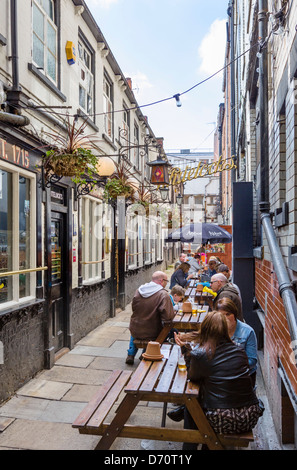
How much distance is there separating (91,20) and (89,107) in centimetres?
179

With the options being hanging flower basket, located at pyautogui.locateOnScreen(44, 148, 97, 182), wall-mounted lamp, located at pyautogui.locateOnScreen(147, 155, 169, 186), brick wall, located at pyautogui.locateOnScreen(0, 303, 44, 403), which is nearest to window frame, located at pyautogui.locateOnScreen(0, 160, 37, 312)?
brick wall, located at pyautogui.locateOnScreen(0, 303, 44, 403)

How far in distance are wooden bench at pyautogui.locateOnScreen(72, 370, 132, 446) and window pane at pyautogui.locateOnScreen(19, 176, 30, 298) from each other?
8.34ft

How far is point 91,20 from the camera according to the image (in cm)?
902

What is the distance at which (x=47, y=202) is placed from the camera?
6746 mm

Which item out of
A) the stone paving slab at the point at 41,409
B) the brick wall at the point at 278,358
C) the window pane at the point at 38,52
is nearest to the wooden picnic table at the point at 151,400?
the brick wall at the point at 278,358

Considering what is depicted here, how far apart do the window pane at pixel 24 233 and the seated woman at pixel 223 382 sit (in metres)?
3.48

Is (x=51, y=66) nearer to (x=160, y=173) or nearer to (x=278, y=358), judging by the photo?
(x=160, y=173)

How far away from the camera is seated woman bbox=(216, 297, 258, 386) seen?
414 cm

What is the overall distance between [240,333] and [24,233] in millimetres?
3532

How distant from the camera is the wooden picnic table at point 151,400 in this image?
3.37 m

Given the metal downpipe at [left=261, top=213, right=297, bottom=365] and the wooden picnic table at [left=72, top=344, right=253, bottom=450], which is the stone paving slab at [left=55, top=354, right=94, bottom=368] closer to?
the wooden picnic table at [left=72, top=344, right=253, bottom=450]

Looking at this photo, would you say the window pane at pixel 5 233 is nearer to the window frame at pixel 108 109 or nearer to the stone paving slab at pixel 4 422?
the stone paving slab at pixel 4 422

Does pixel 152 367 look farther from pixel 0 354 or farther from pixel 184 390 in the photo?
pixel 0 354

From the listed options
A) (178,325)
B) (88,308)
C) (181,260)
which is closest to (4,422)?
(178,325)
